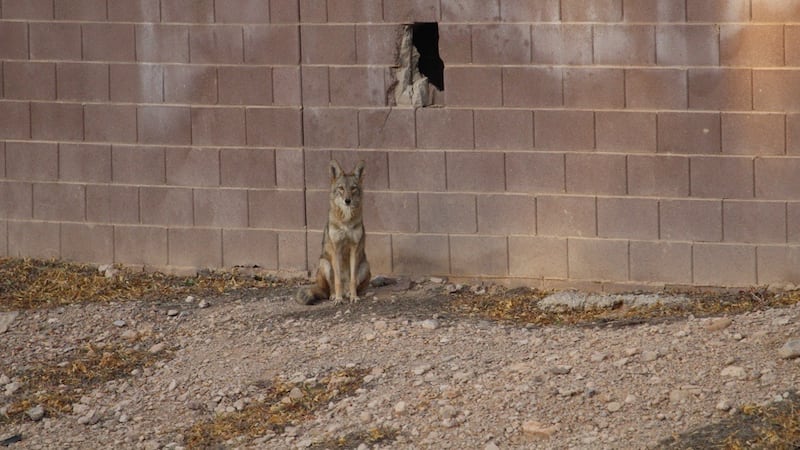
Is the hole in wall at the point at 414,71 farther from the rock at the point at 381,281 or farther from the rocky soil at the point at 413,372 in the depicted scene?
the rocky soil at the point at 413,372

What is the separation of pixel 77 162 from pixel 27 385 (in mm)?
3052

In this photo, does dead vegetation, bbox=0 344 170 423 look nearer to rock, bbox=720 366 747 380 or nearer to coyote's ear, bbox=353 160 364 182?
coyote's ear, bbox=353 160 364 182

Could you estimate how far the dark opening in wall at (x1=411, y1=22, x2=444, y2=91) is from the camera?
11258 mm

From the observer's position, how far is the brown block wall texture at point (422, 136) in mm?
10320

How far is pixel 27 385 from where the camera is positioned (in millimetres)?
9523

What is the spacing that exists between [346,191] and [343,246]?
40 centimetres

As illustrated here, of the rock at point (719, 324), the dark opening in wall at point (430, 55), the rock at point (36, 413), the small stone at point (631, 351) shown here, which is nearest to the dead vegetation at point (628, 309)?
the rock at point (719, 324)

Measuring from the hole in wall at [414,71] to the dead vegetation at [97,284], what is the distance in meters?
1.74

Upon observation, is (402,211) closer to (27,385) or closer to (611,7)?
(611,7)

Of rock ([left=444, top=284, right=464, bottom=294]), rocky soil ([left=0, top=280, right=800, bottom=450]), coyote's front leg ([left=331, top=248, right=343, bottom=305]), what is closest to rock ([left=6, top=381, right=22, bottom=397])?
rocky soil ([left=0, top=280, right=800, bottom=450])

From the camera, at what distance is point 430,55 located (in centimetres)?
1136

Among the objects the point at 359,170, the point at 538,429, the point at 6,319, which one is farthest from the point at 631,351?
the point at 6,319

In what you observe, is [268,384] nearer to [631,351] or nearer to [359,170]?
[631,351]

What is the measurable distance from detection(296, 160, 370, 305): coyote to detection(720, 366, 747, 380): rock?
11.1 ft
